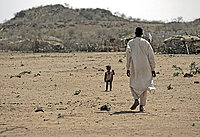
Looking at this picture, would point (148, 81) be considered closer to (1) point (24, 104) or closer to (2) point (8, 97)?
(1) point (24, 104)

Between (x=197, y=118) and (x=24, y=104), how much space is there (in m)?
4.43

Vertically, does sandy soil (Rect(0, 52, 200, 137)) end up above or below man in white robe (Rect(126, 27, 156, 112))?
below

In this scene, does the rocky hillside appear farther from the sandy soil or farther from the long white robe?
the long white robe

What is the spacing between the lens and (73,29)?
2650 inches

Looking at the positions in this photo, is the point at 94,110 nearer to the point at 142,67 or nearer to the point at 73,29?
the point at 142,67

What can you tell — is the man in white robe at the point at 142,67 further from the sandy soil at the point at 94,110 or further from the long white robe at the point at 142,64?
the sandy soil at the point at 94,110

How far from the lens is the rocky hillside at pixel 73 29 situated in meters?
33.2

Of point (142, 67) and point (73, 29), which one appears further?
point (73, 29)

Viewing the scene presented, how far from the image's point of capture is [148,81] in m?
6.69

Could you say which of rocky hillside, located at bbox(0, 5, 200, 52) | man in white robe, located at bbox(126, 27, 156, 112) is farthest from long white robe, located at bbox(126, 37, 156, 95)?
rocky hillside, located at bbox(0, 5, 200, 52)

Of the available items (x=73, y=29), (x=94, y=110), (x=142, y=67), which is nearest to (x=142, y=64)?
(x=142, y=67)

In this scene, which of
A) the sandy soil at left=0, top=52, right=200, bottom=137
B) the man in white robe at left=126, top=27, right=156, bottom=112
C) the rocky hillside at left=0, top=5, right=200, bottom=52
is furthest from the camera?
the rocky hillside at left=0, top=5, right=200, bottom=52

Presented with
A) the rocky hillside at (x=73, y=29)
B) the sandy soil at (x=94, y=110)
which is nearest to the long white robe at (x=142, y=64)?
the sandy soil at (x=94, y=110)

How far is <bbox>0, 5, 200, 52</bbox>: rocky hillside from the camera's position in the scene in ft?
109
